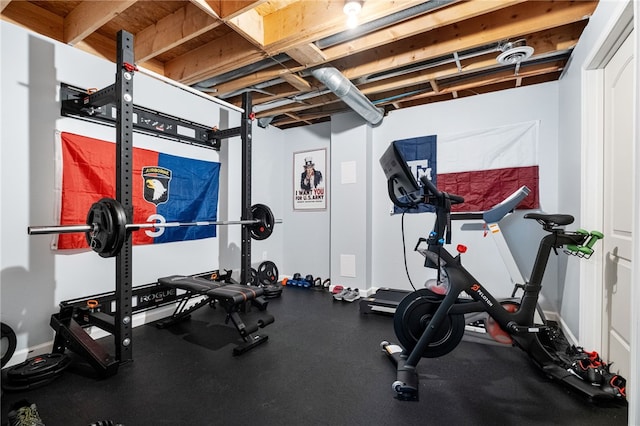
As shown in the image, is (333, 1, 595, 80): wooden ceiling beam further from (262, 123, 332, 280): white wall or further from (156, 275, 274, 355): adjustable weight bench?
(156, 275, 274, 355): adjustable weight bench

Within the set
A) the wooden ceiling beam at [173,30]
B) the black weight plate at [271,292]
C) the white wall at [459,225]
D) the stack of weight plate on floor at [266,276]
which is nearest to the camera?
the wooden ceiling beam at [173,30]

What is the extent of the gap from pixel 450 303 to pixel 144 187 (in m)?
3.09

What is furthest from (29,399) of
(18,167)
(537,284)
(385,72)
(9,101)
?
(385,72)

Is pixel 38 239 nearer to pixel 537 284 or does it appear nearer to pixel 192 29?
pixel 192 29

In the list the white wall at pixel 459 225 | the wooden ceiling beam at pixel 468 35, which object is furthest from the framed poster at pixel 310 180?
the wooden ceiling beam at pixel 468 35

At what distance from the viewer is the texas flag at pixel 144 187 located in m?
2.42

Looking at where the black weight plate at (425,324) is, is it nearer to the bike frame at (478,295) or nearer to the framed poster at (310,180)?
the bike frame at (478,295)

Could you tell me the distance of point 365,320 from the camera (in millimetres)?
3186

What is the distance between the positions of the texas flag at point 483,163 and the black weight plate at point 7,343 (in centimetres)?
434

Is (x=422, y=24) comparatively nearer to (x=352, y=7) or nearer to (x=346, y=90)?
(x=352, y=7)

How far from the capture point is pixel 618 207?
6.29ft

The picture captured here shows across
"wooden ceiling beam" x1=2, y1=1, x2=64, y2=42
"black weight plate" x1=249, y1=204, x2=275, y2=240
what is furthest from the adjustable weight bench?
"wooden ceiling beam" x1=2, y1=1, x2=64, y2=42

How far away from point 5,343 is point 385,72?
4155 mm

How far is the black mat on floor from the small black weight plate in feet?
3.10
